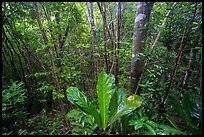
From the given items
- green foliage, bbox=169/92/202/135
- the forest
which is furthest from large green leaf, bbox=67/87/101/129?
green foliage, bbox=169/92/202/135

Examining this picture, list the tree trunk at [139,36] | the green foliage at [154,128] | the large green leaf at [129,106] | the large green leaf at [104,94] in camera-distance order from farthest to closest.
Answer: the tree trunk at [139,36] → the large green leaf at [104,94] → the large green leaf at [129,106] → the green foliage at [154,128]

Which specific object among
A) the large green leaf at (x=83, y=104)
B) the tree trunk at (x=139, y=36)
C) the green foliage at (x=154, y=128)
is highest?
the tree trunk at (x=139, y=36)

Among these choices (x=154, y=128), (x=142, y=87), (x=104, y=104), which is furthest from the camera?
(x=142, y=87)

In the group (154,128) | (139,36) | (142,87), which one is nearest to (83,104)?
(154,128)

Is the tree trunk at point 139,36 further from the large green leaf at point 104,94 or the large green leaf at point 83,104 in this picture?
the large green leaf at point 83,104

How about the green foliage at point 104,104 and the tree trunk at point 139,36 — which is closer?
the green foliage at point 104,104

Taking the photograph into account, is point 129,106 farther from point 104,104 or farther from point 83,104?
point 83,104

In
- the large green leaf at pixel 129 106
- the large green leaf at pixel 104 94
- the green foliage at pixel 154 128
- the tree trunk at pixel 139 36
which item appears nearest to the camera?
the green foliage at pixel 154 128

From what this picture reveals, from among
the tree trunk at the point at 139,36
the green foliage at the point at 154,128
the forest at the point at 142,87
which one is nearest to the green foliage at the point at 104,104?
the forest at the point at 142,87

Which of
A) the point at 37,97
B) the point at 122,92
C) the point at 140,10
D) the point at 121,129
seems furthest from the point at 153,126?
the point at 37,97

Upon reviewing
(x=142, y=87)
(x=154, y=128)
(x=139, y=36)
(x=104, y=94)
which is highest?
(x=139, y=36)

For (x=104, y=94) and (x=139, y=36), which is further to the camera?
(x=139, y=36)

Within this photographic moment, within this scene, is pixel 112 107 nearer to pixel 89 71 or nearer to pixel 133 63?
pixel 133 63

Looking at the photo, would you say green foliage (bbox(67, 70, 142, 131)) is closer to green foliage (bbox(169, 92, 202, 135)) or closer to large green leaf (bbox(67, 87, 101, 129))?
large green leaf (bbox(67, 87, 101, 129))
